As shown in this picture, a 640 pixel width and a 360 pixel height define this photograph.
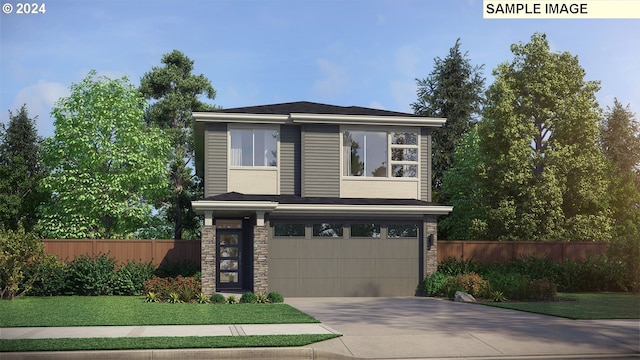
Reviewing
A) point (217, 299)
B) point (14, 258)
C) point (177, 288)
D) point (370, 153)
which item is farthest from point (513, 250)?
point (14, 258)

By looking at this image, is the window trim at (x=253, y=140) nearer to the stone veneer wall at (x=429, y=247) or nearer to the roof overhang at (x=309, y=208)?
the roof overhang at (x=309, y=208)

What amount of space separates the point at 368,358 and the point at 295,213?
49.7ft

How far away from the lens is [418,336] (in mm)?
14922

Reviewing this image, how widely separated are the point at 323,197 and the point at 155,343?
16.0 m

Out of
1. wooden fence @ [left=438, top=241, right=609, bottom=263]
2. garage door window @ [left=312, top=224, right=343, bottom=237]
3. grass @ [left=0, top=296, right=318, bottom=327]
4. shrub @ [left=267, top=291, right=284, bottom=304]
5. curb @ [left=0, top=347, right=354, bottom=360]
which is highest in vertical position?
garage door window @ [left=312, top=224, right=343, bottom=237]

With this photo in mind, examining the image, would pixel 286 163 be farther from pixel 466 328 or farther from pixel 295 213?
pixel 466 328

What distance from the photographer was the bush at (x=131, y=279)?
28328 millimetres

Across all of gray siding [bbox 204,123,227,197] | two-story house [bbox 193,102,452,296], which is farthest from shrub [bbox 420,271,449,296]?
Result: gray siding [bbox 204,123,227,197]

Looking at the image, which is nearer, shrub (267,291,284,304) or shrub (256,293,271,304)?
shrub (256,293,271,304)

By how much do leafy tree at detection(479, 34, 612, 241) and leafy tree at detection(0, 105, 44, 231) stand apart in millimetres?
29745

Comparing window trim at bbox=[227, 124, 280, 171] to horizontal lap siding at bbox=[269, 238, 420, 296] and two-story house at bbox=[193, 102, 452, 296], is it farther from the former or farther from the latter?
horizontal lap siding at bbox=[269, 238, 420, 296]

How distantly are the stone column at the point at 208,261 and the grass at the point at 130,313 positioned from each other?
2.38 metres

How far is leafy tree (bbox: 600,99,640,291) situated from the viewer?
30348 mm

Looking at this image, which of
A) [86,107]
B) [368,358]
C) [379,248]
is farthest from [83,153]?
[368,358]
